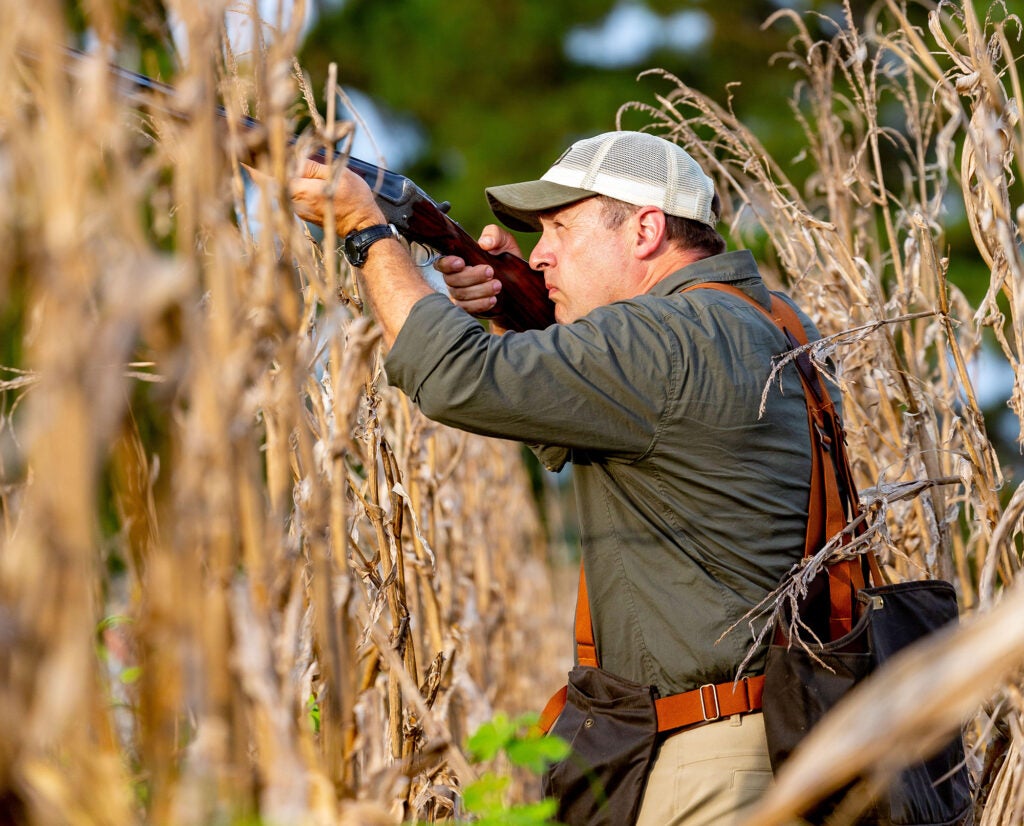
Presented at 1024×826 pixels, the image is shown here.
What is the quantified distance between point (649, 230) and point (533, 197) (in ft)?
0.99

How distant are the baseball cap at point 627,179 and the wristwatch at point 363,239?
52cm

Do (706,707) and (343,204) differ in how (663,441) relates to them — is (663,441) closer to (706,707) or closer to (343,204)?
(706,707)

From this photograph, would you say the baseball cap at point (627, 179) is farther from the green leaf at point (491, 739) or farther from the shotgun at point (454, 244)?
the green leaf at point (491, 739)

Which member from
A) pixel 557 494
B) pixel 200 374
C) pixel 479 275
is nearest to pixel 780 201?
pixel 479 275

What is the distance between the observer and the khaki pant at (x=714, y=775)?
223 cm

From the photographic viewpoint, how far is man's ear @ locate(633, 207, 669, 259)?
8.77 feet

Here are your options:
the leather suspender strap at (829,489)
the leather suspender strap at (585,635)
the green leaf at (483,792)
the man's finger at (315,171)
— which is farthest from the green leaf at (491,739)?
the man's finger at (315,171)

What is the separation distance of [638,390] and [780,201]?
3.76 ft

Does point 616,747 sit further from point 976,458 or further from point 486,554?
point 486,554

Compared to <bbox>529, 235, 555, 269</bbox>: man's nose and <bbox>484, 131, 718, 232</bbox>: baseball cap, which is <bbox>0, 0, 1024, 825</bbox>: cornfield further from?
<bbox>529, 235, 555, 269</bbox>: man's nose


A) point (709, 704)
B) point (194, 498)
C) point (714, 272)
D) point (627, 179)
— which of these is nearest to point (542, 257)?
point (627, 179)

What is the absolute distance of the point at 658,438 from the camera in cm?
228

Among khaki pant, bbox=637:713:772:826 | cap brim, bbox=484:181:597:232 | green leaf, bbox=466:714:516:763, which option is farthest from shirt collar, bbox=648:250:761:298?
green leaf, bbox=466:714:516:763

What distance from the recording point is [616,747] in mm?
2295
